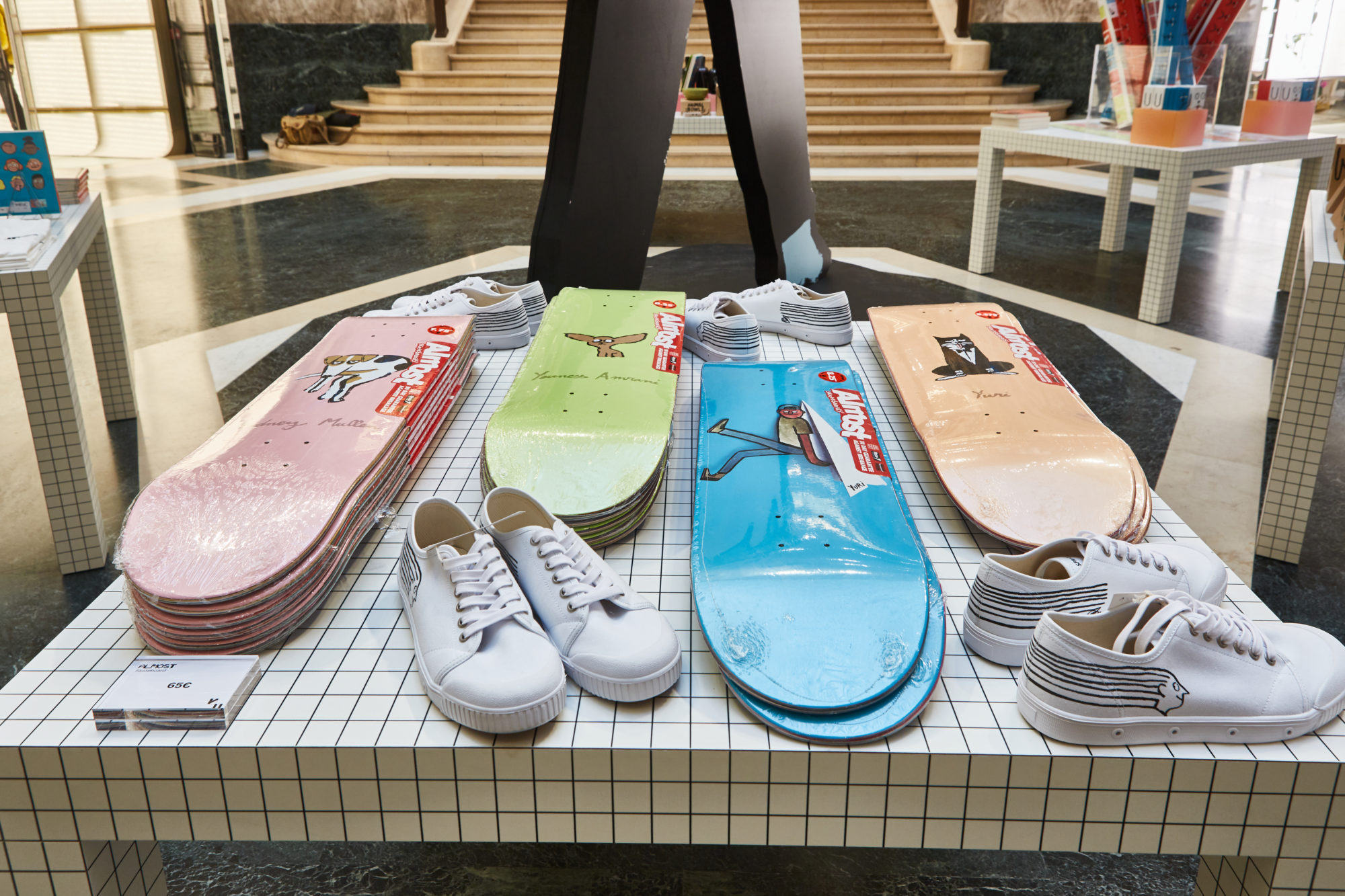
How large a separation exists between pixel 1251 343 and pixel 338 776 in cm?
335

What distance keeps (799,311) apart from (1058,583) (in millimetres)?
1182

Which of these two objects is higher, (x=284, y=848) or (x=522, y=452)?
(x=522, y=452)

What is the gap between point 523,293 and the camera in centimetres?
223

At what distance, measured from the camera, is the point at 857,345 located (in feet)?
6.69

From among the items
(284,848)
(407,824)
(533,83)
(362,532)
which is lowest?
(284,848)

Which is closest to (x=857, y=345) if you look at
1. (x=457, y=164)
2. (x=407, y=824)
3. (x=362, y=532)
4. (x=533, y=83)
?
(x=362, y=532)

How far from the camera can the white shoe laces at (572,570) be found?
985 millimetres

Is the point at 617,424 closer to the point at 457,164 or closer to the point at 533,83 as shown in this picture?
the point at 457,164

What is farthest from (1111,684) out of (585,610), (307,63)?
(307,63)

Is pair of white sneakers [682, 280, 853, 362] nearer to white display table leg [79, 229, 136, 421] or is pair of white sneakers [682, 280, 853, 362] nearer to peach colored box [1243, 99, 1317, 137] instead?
white display table leg [79, 229, 136, 421]

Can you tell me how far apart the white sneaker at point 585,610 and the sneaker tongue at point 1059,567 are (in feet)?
1.34

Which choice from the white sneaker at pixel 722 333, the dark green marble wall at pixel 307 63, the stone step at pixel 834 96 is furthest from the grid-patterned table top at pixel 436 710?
the dark green marble wall at pixel 307 63

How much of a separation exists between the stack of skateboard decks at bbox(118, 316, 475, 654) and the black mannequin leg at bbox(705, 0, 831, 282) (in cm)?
185

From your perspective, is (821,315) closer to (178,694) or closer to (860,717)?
(860,717)
